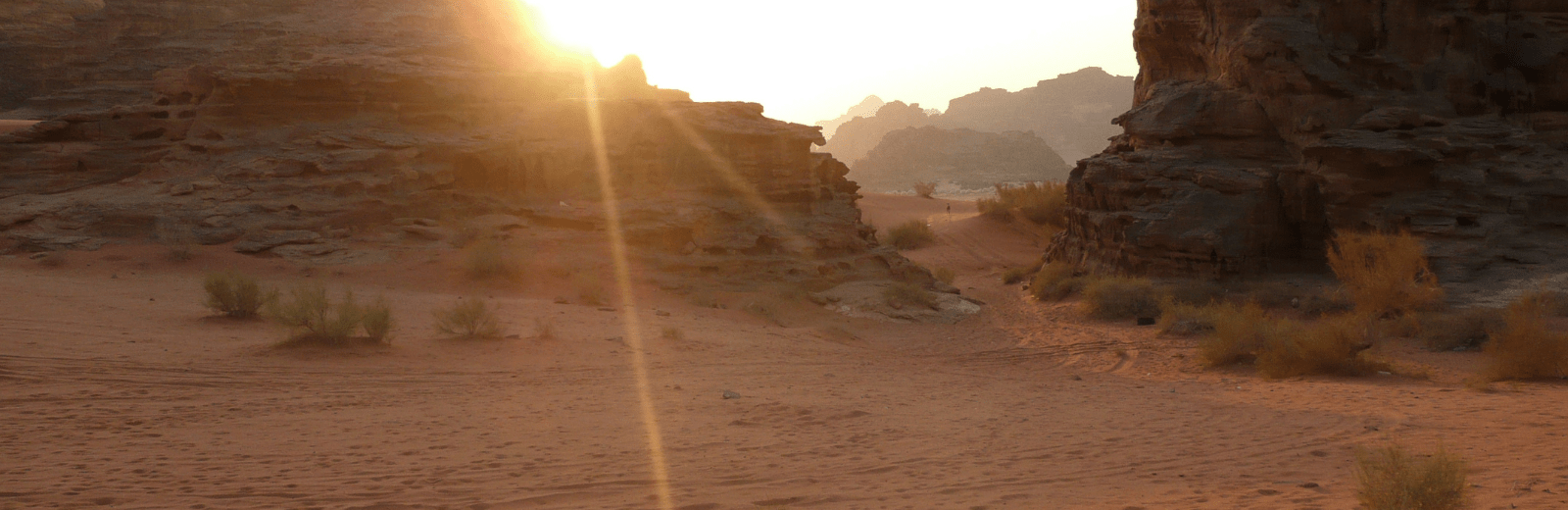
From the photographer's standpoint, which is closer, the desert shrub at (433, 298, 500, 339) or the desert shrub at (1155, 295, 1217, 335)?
the desert shrub at (433, 298, 500, 339)

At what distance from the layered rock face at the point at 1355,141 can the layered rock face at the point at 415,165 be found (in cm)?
570

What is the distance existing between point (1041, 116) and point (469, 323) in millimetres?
128420

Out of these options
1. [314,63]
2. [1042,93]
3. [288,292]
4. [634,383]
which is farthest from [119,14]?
[1042,93]

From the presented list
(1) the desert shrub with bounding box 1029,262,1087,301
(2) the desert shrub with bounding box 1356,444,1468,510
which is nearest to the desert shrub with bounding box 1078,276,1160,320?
(1) the desert shrub with bounding box 1029,262,1087,301

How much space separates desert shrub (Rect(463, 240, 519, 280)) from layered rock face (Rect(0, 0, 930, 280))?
222 centimetres

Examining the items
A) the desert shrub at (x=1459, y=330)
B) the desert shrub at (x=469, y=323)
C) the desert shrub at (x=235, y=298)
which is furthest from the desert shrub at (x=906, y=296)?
the desert shrub at (x=235, y=298)

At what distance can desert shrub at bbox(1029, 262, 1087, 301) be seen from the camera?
702 inches

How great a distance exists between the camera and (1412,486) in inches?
156

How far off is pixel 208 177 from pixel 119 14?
1690 cm

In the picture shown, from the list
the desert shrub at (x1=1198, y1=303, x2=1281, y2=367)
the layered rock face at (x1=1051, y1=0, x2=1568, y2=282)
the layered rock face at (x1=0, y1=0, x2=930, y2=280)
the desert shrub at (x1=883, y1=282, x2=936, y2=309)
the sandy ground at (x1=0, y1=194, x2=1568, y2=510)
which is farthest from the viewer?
the desert shrub at (x1=883, y1=282, x2=936, y2=309)

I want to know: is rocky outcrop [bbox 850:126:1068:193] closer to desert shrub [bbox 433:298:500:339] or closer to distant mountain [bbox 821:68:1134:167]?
distant mountain [bbox 821:68:1134:167]

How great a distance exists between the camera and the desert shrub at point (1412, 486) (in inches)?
154

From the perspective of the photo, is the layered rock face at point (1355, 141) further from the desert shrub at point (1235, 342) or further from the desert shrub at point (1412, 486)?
the desert shrub at point (1412, 486)

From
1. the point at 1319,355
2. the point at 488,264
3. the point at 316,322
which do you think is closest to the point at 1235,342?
the point at 1319,355
